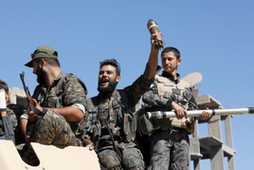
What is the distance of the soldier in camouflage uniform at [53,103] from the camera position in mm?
4691

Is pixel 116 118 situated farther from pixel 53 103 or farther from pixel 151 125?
pixel 53 103

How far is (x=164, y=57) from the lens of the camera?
7.00m

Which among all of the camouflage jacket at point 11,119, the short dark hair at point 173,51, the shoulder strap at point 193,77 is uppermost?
the shoulder strap at point 193,77

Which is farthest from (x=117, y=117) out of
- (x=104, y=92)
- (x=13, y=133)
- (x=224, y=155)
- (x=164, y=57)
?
(x=224, y=155)

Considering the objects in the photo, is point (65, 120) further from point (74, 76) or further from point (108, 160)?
point (108, 160)

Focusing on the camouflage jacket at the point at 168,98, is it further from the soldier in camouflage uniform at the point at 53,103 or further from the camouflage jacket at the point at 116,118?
the soldier in camouflage uniform at the point at 53,103

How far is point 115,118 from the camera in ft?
21.4

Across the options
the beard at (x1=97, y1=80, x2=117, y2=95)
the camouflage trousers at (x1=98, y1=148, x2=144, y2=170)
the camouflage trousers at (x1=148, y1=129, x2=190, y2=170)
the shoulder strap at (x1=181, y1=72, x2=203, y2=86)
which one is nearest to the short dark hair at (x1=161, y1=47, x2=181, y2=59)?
the beard at (x1=97, y1=80, x2=117, y2=95)

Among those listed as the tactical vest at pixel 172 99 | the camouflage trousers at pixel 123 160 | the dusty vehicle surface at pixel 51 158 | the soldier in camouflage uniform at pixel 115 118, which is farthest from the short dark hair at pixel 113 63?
the dusty vehicle surface at pixel 51 158

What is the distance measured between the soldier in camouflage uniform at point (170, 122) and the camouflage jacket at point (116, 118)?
0.20 metres

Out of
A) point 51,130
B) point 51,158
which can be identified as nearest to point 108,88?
point 51,130

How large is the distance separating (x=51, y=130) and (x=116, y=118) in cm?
190

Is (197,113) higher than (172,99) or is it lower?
lower

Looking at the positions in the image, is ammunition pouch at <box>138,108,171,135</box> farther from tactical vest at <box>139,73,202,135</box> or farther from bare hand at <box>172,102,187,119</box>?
bare hand at <box>172,102,187,119</box>
